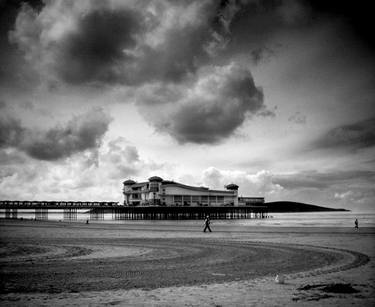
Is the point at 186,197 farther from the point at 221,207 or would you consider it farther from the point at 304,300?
the point at 304,300

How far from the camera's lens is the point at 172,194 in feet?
309

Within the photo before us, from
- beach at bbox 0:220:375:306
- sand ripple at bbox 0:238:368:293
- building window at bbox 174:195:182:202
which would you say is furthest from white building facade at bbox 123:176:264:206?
beach at bbox 0:220:375:306

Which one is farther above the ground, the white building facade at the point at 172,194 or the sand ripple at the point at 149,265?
the white building facade at the point at 172,194

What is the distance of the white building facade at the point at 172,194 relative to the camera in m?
93.0

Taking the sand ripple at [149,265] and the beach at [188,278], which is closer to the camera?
the beach at [188,278]

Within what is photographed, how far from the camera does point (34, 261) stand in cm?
1518

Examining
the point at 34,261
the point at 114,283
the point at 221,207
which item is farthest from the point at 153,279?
the point at 221,207

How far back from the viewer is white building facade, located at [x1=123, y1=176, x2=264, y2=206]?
93000mm

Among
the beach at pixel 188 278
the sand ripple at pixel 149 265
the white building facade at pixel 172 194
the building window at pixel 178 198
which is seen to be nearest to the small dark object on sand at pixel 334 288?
the beach at pixel 188 278

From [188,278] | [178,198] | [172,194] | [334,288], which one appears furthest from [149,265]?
[178,198]

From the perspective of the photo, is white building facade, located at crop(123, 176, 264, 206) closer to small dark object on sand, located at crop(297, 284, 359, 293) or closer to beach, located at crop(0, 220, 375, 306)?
beach, located at crop(0, 220, 375, 306)

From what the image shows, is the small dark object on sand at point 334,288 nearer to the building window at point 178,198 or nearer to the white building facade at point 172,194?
the white building facade at point 172,194

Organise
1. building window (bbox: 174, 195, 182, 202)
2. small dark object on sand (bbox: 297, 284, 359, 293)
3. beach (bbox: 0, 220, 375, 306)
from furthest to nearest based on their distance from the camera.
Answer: building window (bbox: 174, 195, 182, 202) < small dark object on sand (bbox: 297, 284, 359, 293) < beach (bbox: 0, 220, 375, 306)

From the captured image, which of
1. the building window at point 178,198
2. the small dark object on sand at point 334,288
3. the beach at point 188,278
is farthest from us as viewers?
the building window at point 178,198
